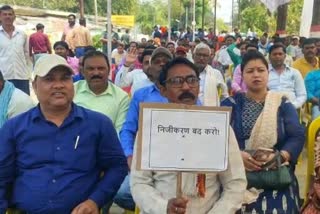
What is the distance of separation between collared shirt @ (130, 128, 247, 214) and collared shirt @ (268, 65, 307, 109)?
3604 mm

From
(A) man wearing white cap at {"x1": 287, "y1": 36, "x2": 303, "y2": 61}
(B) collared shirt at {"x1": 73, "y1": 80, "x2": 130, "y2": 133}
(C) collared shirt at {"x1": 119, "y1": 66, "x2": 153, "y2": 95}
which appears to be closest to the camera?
(B) collared shirt at {"x1": 73, "y1": 80, "x2": 130, "y2": 133}

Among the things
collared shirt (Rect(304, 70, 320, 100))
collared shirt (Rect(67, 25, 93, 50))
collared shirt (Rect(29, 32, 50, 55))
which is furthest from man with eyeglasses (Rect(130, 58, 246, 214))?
collared shirt (Rect(67, 25, 93, 50))

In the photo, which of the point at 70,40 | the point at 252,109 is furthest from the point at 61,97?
the point at 70,40

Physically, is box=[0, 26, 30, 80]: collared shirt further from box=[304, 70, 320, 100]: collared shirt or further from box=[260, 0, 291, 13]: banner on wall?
box=[260, 0, 291, 13]: banner on wall

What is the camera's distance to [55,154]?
128 inches

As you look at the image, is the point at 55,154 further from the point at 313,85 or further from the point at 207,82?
the point at 313,85

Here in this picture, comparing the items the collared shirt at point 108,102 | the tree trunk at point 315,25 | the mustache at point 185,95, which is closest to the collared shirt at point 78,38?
the tree trunk at point 315,25

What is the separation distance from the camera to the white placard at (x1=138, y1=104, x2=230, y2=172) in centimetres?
286

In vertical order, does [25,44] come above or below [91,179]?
above

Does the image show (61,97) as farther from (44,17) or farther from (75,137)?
(44,17)

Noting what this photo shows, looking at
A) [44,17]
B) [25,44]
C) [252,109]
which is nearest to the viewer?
[252,109]

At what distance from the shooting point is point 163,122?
288 centimetres

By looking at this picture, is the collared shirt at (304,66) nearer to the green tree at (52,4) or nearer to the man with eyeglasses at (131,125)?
the man with eyeglasses at (131,125)

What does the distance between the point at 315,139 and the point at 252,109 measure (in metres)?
0.48
